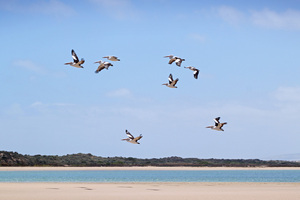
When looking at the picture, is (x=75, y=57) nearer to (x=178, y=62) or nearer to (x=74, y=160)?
(x=178, y=62)

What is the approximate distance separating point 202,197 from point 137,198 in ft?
Answer: 11.6

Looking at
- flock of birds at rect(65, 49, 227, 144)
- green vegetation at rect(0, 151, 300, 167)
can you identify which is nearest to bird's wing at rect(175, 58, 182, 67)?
flock of birds at rect(65, 49, 227, 144)

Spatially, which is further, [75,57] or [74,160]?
[74,160]

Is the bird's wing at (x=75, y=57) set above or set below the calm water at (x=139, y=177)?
above

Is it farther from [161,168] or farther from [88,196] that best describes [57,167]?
[88,196]

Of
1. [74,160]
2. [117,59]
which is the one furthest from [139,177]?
[74,160]

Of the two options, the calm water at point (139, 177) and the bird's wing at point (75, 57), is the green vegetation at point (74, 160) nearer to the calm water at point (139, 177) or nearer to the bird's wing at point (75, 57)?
the calm water at point (139, 177)

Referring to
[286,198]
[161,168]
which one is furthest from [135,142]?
[161,168]

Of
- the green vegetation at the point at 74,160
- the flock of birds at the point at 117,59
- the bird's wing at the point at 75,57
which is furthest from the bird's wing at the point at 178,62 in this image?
the green vegetation at the point at 74,160

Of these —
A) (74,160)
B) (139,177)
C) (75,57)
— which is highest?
(75,57)

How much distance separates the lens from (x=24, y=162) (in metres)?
92.6

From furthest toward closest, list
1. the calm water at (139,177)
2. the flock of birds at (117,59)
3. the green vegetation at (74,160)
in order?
the green vegetation at (74,160), the calm water at (139,177), the flock of birds at (117,59)

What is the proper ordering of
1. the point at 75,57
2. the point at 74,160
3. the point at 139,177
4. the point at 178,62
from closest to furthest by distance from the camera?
the point at 75,57
the point at 178,62
the point at 139,177
the point at 74,160

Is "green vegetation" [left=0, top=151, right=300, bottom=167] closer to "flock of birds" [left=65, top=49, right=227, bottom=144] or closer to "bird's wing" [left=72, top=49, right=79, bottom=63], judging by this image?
"flock of birds" [left=65, top=49, right=227, bottom=144]
